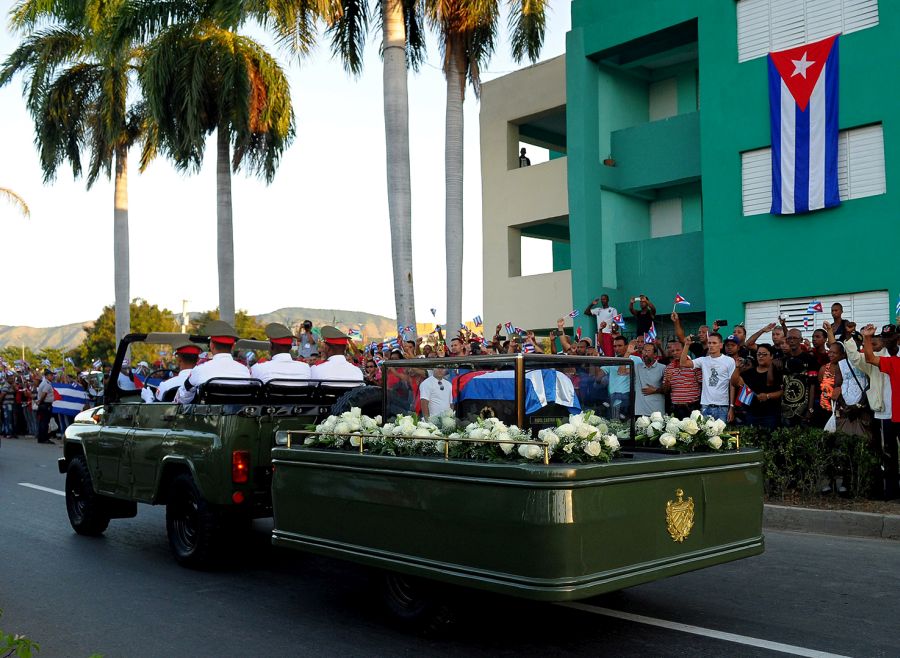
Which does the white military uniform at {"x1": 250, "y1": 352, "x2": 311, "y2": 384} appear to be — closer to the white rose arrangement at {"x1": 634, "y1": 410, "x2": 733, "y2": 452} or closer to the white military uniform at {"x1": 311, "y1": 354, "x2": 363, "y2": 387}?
the white military uniform at {"x1": 311, "y1": 354, "x2": 363, "y2": 387}

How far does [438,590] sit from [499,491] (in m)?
1.06

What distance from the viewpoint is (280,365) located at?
789 centimetres

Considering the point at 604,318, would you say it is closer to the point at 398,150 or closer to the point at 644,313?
the point at 644,313

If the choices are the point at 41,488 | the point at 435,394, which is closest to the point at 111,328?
the point at 41,488

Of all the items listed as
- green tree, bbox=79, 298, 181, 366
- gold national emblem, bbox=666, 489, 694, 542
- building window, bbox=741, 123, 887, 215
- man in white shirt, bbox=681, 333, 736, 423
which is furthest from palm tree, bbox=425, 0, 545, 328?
green tree, bbox=79, 298, 181, 366

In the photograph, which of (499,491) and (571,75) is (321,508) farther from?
(571,75)

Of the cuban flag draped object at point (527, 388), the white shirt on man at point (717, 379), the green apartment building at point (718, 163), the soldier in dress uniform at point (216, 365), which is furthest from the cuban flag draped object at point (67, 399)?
the cuban flag draped object at point (527, 388)

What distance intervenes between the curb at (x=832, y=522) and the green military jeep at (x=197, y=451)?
489cm

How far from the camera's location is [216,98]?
24312mm

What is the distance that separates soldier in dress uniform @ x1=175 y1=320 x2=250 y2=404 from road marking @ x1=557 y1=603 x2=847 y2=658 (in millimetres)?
3451

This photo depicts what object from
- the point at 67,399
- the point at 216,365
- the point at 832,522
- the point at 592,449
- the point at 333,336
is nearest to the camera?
the point at 592,449

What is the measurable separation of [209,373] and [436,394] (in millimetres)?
2587

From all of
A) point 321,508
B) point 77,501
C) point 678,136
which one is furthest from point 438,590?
point 678,136

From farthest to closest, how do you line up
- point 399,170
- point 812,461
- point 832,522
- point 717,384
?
point 399,170, point 717,384, point 812,461, point 832,522
